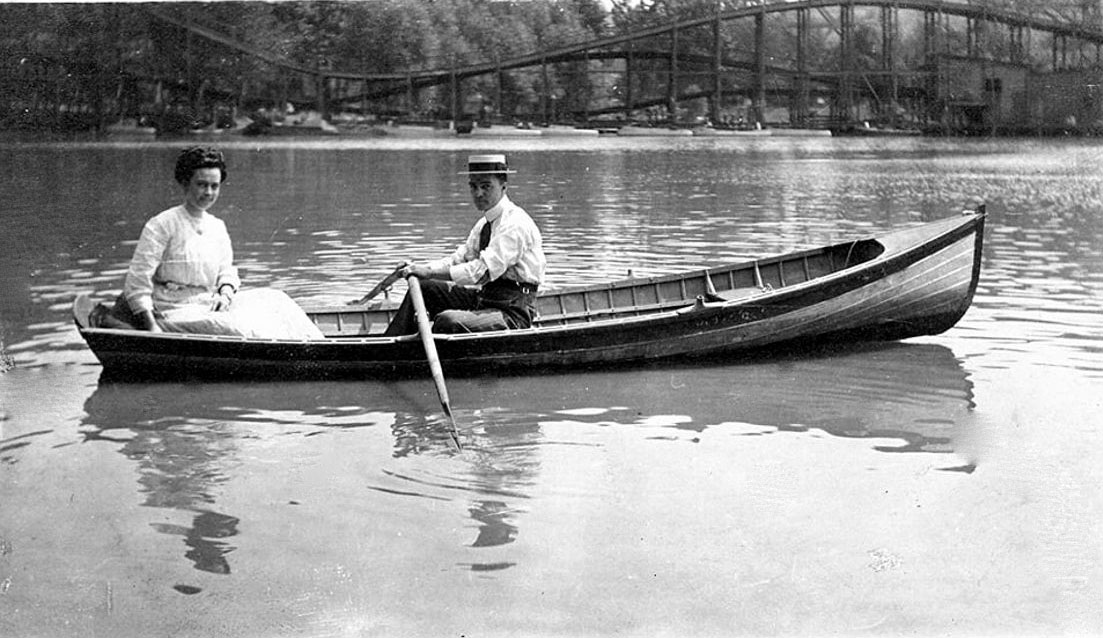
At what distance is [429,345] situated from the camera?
23.6ft

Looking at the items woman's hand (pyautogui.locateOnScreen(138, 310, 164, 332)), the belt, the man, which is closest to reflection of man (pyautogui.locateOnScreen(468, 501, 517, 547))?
the man

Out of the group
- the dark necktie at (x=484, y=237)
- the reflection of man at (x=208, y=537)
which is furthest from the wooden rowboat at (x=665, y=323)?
the reflection of man at (x=208, y=537)

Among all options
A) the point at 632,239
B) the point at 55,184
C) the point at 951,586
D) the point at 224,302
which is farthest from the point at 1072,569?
the point at 55,184

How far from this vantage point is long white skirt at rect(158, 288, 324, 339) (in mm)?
7332

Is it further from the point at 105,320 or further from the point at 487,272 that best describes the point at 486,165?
the point at 105,320

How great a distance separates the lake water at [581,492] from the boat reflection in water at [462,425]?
24 millimetres

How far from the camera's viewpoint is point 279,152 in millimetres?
29844

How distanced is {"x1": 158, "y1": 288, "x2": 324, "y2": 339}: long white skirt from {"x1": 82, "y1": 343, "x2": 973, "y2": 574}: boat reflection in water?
0.40m

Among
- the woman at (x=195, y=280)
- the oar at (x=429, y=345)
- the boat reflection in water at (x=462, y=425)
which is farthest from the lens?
the woman at (x=195, y=280)

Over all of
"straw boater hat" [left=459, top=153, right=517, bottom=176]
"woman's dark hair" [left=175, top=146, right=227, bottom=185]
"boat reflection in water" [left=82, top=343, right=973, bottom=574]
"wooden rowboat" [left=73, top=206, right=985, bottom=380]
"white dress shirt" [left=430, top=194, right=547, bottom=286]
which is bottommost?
"boat reflection in water" [left=82, top=343, right=973, bottom=574]

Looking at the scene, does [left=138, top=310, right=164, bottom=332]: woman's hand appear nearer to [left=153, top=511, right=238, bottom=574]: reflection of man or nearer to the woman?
the woman

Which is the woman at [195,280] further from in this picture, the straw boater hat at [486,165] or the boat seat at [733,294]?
the boat seat at [733,294]

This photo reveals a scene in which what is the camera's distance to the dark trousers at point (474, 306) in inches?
302

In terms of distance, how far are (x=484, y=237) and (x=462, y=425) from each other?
149cm
